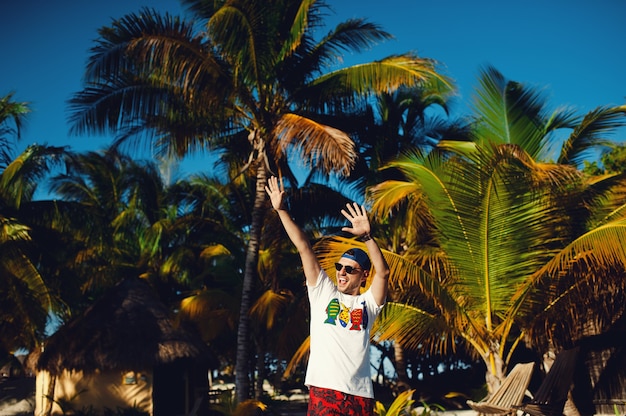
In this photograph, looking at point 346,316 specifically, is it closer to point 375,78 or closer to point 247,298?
point 375,78

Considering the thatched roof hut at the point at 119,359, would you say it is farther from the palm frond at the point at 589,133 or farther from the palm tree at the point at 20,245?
the palm frond at the point at 589,133

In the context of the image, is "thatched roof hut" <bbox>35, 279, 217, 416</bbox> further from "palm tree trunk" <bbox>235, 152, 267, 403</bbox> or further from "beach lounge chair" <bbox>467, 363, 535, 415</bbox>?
"beach lounge chair" <bbox>467, 363, 535, 415</bbox>

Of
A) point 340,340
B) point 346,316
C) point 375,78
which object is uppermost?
point 375,78

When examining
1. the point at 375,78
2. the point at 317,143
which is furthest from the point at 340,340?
the point at 375,78

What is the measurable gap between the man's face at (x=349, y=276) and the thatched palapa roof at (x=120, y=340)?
15.5 meters

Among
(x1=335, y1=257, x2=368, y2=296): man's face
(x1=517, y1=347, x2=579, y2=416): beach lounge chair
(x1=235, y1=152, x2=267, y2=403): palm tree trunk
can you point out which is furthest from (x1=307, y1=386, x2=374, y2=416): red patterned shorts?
(x1=235, y1=152, x2=267, y2=403): palm tree trunk

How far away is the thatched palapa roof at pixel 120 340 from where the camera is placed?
58.6 feet

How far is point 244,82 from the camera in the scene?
13.4 meters

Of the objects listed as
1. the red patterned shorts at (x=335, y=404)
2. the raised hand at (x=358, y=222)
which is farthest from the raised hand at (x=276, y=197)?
the red patterned shorts at (x=335, y=404)

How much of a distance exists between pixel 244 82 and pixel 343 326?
1069cm

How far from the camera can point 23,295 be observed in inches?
521

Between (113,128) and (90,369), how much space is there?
7551mm

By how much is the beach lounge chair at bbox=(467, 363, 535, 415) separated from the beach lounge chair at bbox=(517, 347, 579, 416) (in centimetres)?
17

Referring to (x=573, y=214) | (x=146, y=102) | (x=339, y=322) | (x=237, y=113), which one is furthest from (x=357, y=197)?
(x=339, y=322)
